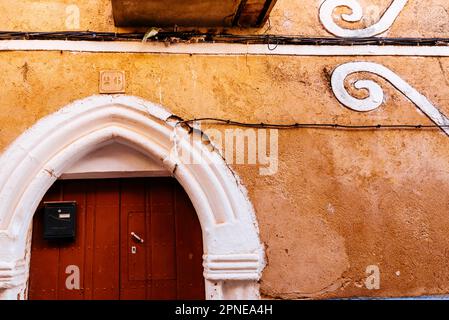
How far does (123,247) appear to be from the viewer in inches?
116

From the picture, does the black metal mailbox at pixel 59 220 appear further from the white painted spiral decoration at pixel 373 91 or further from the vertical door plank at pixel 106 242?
the white painted spiral decoration at pixel 373 91

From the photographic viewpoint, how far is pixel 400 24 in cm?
318

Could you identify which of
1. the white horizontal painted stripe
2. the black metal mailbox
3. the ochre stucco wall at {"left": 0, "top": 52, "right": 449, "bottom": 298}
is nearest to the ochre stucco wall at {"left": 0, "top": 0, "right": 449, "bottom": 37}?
the white horizontal painted stripe

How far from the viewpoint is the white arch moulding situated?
267cm

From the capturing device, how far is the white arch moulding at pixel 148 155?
105 inches

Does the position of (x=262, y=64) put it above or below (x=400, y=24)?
below

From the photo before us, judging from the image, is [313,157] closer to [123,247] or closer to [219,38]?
[219,38]

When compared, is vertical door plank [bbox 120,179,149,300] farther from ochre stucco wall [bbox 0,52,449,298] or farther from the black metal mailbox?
ochre stucco wall [bbox 0,52,449,298]

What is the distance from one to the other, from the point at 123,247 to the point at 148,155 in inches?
27.4

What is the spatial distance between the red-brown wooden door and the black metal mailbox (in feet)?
0.23

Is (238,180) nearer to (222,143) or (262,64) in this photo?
(222,143)

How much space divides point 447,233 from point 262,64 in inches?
70.8

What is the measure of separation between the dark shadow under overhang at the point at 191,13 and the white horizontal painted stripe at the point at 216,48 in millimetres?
154

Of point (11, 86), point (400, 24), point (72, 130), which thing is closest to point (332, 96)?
point (400, 24)
